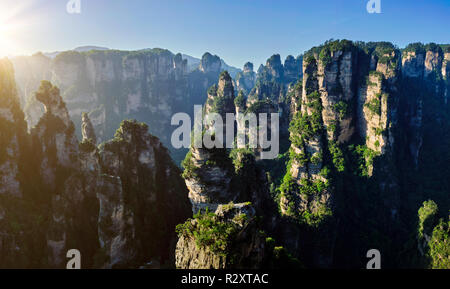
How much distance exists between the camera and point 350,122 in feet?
158

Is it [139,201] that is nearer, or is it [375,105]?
[139,201]

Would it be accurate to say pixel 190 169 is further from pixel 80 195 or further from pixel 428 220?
pixel 428 220

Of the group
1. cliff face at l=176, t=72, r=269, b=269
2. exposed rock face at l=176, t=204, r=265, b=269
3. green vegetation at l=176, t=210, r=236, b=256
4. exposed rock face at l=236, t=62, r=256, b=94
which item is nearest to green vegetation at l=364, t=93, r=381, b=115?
cliff face at l=176, t=72, r=269, b=269

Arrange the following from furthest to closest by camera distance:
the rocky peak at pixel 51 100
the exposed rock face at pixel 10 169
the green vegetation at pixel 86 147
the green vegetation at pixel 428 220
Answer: the green vegetation at pixel 428 220
the rocky peak at pixel 51 100
the green vegetation at pixel 86 147
the exposed rock face at pixel 10 169

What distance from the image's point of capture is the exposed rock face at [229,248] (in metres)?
12.0

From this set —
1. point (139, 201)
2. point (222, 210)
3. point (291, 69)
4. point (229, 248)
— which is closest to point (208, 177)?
point (139, 201)

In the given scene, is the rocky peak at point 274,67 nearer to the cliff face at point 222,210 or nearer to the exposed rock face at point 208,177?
the cliff face at point 222,210

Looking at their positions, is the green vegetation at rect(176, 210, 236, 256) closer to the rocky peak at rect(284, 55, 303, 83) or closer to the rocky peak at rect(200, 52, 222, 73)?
the rocky peak at rect(284, 55, 303, 83)

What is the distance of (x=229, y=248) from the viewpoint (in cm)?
1220

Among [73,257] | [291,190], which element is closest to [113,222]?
[73,257]

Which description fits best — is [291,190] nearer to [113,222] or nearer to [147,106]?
[113,222]

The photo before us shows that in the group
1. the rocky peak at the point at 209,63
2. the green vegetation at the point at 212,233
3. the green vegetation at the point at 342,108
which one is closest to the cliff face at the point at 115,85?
the rocky peak at the point at 209,63

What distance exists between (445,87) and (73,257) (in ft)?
329
